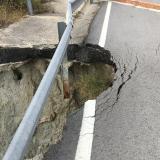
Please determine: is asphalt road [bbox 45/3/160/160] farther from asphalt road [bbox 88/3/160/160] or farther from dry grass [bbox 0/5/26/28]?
dry grass [bbox 0/5/26/28]

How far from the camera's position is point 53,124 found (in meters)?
6.91

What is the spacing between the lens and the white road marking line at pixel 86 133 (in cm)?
431

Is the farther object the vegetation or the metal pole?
the vegetation

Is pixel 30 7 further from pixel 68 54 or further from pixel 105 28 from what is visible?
pixel 68 54

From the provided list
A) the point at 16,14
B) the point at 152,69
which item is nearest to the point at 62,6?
the point at 16,14

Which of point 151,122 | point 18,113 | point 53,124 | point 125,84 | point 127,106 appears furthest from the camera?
point 18,113

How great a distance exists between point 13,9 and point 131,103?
6736mm

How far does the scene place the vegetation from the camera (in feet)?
34.6

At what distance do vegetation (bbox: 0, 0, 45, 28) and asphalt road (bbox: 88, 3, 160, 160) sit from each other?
2.43 m

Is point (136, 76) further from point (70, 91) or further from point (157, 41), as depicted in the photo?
point (157, 41)

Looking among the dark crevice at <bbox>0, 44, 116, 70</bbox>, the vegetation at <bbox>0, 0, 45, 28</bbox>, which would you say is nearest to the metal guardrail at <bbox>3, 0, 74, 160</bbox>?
the dark crevice at <bbox>0, 44, 116, 70</bbox>

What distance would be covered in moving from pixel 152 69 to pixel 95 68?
96 cm

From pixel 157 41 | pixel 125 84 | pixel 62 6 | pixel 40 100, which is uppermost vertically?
pixel 40 100

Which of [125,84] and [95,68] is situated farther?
[95,68]
